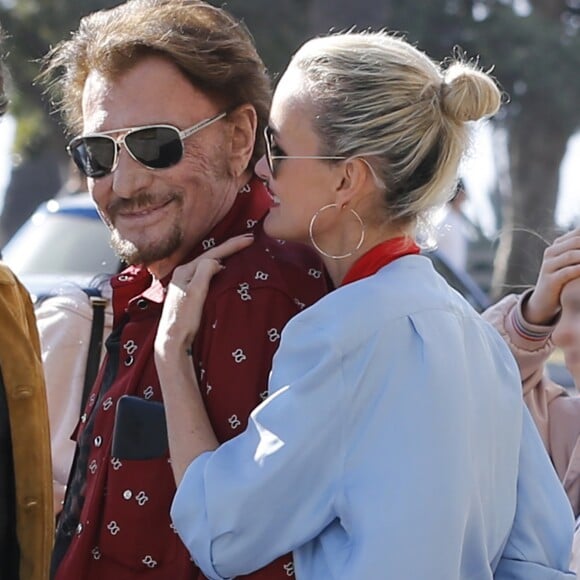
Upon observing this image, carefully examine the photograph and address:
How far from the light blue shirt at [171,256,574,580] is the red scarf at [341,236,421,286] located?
7 centimetres

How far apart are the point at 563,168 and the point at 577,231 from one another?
17.3 meters

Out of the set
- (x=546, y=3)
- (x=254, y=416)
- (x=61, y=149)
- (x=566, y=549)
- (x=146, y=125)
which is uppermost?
(x=146, y=125)

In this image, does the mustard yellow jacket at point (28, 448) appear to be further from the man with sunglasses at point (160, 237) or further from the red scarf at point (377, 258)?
the red scarf at point (377, 258)

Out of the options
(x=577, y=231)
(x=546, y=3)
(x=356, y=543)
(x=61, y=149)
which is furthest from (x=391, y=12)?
(x=356, y=543)

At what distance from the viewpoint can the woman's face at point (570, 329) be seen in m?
2.84

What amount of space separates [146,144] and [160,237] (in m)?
0.18

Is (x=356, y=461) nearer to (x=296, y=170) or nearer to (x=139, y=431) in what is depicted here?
(x=139, y=431)

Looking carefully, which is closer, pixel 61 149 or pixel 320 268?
pixel 320 268

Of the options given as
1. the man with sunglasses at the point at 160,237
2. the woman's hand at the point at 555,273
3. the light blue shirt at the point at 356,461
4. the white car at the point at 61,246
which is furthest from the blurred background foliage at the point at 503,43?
the light blue shirt at the point at 356,461

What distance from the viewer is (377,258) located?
2.23 metres

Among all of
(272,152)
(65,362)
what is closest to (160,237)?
(272,152)

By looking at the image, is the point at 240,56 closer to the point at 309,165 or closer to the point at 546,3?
the point at 309,165

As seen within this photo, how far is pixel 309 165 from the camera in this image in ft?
7.43

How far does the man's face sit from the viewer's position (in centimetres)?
248
